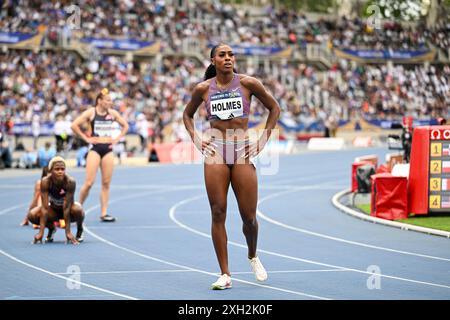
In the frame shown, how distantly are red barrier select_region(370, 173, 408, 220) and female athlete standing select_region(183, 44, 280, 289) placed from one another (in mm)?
6976

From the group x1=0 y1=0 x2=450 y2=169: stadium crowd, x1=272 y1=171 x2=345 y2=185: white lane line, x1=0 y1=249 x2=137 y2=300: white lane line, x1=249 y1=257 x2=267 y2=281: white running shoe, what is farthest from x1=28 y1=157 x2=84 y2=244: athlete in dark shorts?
x1=0 y1=0 x2=450 y2=169: stadium crowd

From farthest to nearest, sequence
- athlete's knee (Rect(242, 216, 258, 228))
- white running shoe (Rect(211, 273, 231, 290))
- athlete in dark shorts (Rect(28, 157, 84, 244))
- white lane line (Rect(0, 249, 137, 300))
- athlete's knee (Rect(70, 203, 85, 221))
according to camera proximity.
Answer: athlete's knee (Rect(70, 203, 85, 221)), athlete in dark shorts (Rect(28, 157, 84, 244)), athlete's knee (Rect(242, 216, 258, 228)), white running shoe (Rect(211, 273, 231, 290)), white lane line (Rect(0, 249, 137, 300))

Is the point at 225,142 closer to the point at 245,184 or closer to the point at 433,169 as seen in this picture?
the point at 245,184

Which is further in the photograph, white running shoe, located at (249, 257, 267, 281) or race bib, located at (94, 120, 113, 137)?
race bib, located at (94, 120, 113, 137)

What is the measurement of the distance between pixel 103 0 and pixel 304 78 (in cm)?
1304

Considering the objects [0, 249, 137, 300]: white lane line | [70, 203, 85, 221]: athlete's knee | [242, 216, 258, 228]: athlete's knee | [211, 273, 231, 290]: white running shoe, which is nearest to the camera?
[0, 249, 137, 300]: white lane line

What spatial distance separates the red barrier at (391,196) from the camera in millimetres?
16109

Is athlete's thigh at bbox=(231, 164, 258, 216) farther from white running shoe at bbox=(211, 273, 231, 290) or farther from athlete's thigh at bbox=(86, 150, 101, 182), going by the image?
athlete's thigh at bbox=(86, 150, 101, 182)

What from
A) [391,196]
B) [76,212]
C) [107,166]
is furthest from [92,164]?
[391,196]

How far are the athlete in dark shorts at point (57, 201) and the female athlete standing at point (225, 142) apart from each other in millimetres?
4113

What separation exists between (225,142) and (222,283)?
1.31 meters

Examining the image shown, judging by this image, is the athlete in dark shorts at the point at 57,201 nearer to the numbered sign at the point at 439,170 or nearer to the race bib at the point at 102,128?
the race bib at the point at 102,128

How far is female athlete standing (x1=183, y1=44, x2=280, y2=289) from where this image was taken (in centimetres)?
935

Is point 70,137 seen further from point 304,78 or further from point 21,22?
point 304,78
